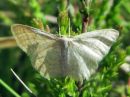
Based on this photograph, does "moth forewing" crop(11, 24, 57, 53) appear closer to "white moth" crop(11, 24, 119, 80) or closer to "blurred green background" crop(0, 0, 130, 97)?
"white moth" crop(11, 24, 119, 80)

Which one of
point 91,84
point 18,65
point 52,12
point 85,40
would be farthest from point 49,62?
point 52,12

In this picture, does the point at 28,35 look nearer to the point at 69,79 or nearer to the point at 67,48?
the point at 67,48

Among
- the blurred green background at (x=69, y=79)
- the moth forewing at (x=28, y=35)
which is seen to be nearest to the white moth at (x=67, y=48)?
the moth forewing at (x=28, y=35)

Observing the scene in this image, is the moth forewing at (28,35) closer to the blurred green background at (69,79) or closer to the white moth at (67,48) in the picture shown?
the white moth at (67,48)

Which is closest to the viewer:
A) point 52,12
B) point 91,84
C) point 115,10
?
point 91,84

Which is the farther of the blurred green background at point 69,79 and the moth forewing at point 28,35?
the blurred green background at point 69,79

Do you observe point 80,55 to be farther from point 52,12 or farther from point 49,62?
point 52,12

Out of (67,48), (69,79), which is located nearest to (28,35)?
(67,48)

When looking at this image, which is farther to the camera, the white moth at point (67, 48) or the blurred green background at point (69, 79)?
the blurred green background at point (69, 79)

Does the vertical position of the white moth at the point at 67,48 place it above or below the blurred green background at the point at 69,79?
above
